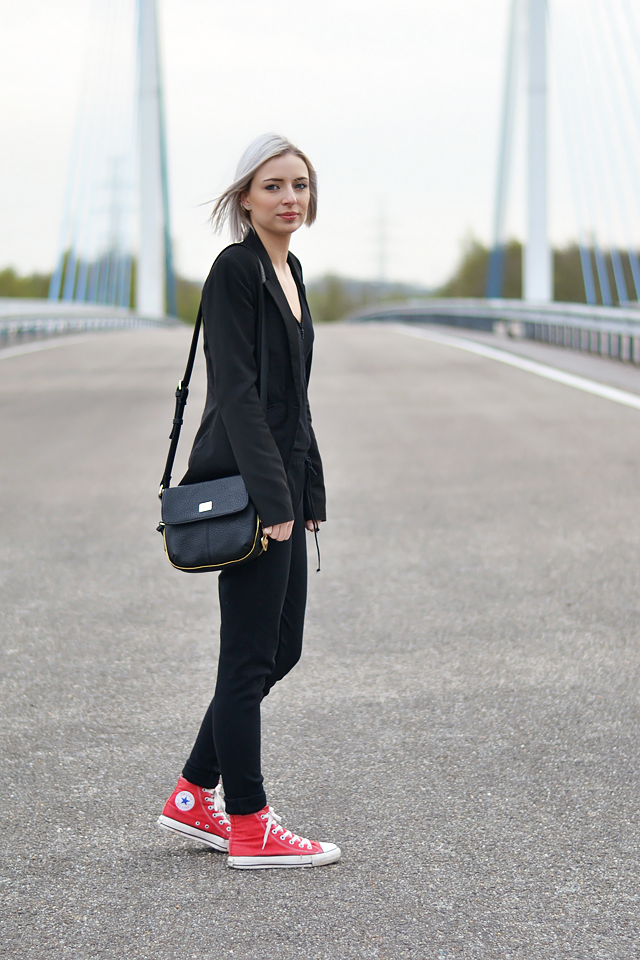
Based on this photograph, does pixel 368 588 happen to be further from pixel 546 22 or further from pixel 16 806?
pixel 546 22

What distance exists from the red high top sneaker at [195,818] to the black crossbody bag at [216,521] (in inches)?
23.7

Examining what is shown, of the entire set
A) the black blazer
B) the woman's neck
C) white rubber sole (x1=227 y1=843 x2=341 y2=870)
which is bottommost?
white rubber sole (x1=227 y1=843 x2=341 y2=870)

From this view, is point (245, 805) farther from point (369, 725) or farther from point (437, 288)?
point (437, 288)

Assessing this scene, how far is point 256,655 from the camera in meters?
2.67

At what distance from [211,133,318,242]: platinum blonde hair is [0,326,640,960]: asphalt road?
1502 mm

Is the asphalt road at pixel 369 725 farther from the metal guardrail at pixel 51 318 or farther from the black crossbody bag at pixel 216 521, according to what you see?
the metal guardrail at pixel 51 318

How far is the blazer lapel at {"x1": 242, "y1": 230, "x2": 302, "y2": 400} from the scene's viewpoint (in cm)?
256

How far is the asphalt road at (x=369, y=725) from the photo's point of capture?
2424 mm

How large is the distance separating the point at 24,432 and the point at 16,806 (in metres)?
7.50

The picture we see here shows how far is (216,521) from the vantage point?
2.57 m

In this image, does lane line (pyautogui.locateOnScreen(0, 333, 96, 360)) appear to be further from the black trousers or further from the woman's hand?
the woman's hand

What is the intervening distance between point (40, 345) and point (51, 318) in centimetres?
248

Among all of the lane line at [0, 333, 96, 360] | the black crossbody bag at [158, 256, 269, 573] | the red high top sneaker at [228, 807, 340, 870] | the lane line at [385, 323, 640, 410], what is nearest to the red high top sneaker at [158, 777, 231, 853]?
the red high top sneaker at [228, 807, 340, 870]

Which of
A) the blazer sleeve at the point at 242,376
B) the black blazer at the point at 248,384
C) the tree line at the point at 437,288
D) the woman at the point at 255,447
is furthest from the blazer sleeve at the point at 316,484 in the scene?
the tree line at the point at 437,288
